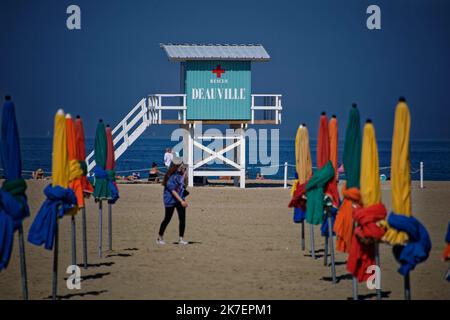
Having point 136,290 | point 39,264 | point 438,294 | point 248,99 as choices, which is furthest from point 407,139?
point 248,99

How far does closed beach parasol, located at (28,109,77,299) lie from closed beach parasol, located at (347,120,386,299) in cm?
394

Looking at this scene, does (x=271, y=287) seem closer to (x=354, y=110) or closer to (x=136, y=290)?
(x=136, y=290)

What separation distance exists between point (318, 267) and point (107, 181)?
423 cm

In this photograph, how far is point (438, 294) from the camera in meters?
13.2

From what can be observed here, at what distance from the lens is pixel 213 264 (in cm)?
1628

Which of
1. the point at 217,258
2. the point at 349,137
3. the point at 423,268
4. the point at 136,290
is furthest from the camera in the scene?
the point at 217,258

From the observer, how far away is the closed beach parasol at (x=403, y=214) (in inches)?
413

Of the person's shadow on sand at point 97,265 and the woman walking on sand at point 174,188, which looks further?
the woman walking on sand at point 174,188

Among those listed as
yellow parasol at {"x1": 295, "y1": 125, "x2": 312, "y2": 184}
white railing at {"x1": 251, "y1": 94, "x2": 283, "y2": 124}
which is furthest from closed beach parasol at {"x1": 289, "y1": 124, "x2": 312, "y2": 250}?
white railing at {"x1": 251, "y1": 94, "x2": 283, "y2": 124}

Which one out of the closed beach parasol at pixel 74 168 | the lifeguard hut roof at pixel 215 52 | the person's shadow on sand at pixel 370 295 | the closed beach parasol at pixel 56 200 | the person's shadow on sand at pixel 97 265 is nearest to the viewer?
the closed beach parasol at pixel 56 200

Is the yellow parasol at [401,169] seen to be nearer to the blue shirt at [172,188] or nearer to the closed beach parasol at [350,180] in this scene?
the closed beach parasol at [350,180]

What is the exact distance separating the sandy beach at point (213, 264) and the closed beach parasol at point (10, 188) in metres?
2.15

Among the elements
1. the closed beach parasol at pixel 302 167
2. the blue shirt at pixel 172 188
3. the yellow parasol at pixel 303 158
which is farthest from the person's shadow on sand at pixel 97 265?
the yellow parasol at pixel 303 158

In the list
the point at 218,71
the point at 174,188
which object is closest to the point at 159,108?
the point at 218,71
